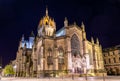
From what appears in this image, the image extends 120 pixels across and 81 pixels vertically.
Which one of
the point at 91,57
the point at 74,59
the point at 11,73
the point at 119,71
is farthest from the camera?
the point at 11,73

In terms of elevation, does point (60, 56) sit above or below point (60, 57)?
above

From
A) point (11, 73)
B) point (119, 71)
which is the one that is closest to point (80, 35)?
point (119, 71)

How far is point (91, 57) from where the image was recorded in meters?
60.0

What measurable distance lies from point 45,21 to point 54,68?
2841cm

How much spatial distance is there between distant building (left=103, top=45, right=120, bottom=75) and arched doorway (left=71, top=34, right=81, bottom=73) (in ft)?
73.6

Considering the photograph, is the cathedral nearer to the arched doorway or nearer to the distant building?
the arched doorway

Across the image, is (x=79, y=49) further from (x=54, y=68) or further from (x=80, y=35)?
(x=54, y=68)

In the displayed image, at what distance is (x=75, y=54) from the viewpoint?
171 feet

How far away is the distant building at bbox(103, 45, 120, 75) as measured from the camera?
6538cm

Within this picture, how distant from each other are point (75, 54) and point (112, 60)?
81.9 feet

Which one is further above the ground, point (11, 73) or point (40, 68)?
point (40, 68)

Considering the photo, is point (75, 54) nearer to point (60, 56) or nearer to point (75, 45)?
point (75, 45)

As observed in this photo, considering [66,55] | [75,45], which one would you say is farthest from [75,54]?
[66,55]

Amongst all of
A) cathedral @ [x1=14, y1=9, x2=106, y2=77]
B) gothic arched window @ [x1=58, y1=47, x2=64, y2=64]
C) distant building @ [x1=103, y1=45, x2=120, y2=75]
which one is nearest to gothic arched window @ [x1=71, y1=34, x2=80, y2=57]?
cathedral @ [x1=14, y1=9, x2=106, y2=77]
